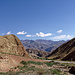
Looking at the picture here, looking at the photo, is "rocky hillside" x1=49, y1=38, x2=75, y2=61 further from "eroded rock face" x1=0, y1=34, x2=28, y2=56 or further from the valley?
"eroded rock face" x1=0, y1=34, x2=28, y2=56

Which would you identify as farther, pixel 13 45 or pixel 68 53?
pixel 68 53

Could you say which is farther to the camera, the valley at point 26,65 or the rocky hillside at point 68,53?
the rocky hillside at point 68,53

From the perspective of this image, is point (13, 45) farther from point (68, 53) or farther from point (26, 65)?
point (68, 53)

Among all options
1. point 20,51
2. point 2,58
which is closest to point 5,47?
point 20,51

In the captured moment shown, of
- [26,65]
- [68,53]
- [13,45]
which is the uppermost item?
[13,45]

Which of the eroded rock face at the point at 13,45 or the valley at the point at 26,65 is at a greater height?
the eroded rock face at the point at 13,45

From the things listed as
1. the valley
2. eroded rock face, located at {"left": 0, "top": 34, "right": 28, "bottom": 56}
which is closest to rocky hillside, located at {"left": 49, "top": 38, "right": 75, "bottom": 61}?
the valley

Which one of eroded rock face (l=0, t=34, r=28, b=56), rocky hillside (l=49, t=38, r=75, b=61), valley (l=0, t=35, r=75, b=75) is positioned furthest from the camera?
rocky hillside (l=49, t=38, r=75, b=61)

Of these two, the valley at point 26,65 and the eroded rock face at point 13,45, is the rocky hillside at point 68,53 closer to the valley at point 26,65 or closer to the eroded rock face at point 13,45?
the valley at point 26,65

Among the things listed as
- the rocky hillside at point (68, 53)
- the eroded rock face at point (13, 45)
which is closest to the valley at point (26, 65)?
the eroded rock face at point (13, 45)

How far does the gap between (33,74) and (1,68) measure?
5.27 meters

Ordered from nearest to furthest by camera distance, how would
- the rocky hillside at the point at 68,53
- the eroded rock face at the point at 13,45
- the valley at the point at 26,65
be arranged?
1. the valley at the point at 26,65
2. the eroded rock face at the point at 13,45
3. the rocky hillside at the point at 68,53

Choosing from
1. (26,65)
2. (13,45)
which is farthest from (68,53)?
(26,65)

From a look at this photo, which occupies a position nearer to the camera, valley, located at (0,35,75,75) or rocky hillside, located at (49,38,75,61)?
valley, located at (0,35,75,75)
